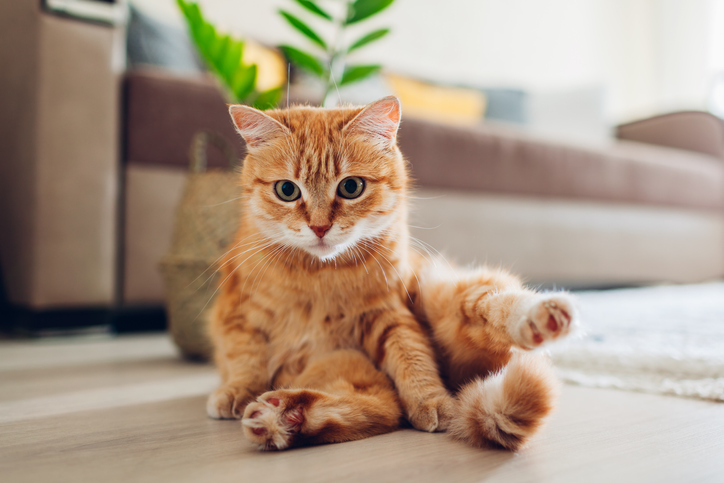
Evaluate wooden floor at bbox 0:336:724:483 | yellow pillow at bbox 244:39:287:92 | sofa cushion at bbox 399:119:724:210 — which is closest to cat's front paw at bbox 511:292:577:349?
wooden floor at bbox 0:336:724:483

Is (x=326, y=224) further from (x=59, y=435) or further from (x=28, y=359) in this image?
(x=28, y=359)

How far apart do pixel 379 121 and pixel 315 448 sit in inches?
19.3

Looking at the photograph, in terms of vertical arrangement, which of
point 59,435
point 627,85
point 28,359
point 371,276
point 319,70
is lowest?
point 28,359

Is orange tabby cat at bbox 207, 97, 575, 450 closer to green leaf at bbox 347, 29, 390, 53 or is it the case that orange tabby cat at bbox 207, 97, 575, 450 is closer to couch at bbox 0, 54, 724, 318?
green leaf at bbox 347, 29, 390, 53

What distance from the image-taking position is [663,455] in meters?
0.63

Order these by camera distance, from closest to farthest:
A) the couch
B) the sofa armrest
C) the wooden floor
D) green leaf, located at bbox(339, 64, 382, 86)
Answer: the wooden floor, green leaf, located at bbox(339, 64, 382, 86), the couch, the sofa armrest

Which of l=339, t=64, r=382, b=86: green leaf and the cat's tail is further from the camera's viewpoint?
l=339, t=64, r=382, b=86: green leaf

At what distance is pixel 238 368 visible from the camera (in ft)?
2.75

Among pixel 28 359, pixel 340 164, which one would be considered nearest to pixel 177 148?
pixel 28 359

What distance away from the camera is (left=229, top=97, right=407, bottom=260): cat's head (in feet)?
2.58

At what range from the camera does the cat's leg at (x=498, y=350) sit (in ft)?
2.02

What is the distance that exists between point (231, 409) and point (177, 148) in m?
1.11

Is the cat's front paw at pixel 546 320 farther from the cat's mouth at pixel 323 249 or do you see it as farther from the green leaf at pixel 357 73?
the green leaf at pixel 357 73

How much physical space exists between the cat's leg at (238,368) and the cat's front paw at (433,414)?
0.26 metres
